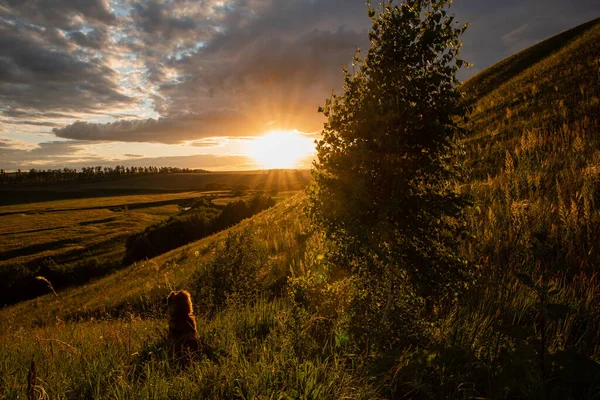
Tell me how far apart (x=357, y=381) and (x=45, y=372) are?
12.5ft

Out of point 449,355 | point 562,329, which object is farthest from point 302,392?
point 562,329

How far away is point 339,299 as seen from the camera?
17.5ft

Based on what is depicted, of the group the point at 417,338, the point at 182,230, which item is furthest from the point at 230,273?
the point at 182,230

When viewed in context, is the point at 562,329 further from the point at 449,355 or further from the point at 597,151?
the point at 597,151

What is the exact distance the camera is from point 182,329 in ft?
14.8

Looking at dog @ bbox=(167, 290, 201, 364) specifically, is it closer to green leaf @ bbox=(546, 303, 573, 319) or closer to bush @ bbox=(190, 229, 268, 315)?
bush @ bbox=(190, 229, 268, 315)

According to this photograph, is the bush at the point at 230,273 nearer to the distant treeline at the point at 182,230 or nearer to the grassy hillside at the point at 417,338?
the grassy hillside at the point at 417,338

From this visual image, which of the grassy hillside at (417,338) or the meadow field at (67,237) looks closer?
the grassy hillside at (417,338)

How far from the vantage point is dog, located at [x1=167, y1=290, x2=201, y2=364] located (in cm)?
432

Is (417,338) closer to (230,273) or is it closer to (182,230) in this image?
(230,273)

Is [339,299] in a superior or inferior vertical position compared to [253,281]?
superior

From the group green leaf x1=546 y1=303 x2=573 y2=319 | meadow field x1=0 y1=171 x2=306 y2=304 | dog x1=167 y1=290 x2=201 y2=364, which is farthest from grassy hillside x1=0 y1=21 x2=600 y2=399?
meadow field x1=0 y1=171 x2=306 y2=304

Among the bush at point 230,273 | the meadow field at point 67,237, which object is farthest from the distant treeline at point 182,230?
the bush at point 230,273

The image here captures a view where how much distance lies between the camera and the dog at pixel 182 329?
14.2 feet
